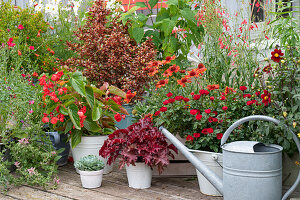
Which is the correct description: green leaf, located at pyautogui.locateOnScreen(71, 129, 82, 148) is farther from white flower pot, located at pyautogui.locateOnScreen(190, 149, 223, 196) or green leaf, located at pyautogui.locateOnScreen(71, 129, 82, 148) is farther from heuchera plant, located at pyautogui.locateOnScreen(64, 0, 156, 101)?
white flower pot, located at pyautogui.locateOnScreen(190, 149, 223, 196)

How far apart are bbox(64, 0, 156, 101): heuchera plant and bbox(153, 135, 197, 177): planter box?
82cm

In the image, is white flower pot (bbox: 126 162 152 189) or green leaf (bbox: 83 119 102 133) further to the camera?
green leaf (bbox: 83 119 102 133)

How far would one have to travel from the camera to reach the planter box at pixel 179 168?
271 cm

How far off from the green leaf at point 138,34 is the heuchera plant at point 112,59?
0.07 meters

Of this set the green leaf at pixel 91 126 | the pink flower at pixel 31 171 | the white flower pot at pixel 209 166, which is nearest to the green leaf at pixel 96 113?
the green leaf at pixel 91 126

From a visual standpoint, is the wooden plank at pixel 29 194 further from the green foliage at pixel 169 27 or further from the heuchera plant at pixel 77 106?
the green foliage at pixel 169 27

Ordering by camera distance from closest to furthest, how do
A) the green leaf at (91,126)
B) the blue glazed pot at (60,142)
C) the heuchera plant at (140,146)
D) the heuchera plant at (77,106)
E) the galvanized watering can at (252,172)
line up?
the galvanized watering can at (252,172)
the heuchera plant at (140,146)
the heuchera plant at (77,106)
the green leaf at (91,126)
the blue glazed pot at (60,142)

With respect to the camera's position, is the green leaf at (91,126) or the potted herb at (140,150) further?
the green leaf at (91,126)

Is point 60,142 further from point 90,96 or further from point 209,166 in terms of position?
point 209,166

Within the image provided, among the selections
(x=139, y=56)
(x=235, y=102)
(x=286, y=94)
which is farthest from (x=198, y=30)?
(x=286, y=94)

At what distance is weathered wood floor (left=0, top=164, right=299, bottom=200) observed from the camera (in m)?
2.40

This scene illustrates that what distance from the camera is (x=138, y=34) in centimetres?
354

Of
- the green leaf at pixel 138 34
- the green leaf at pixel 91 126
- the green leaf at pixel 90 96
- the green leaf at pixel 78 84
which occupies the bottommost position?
the green leaf at pixel 91 126

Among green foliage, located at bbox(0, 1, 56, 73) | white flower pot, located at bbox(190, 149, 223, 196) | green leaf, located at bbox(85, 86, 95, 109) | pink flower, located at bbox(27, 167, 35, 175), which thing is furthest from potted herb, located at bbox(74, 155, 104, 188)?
green foliage, located at bbox(0, 1, 56, 73)
